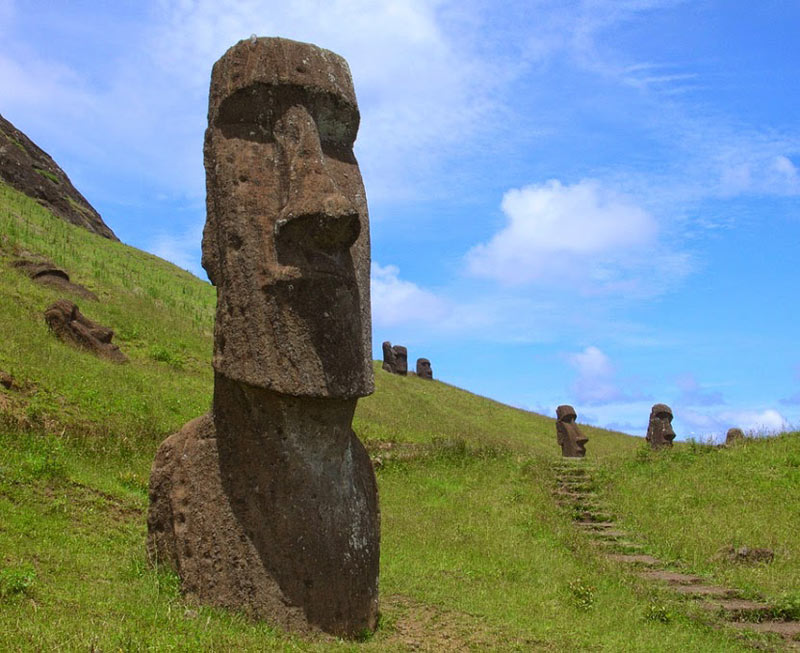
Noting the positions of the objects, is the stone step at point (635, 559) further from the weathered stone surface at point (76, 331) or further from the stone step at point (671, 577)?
the weathered stone surface at point (76, 331)

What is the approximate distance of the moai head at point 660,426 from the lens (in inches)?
906

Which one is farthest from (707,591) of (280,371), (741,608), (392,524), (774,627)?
(280,371)

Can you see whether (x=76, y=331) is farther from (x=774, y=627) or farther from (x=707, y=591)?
(x=774, y=627)

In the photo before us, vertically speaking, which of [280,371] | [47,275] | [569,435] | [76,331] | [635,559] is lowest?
[635,559]

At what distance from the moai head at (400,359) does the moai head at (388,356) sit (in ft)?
0.59

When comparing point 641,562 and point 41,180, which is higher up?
point 41,180

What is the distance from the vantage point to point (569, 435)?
909 inches

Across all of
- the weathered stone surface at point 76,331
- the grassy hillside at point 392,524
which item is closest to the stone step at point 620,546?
the grassy hillside at point 392,524

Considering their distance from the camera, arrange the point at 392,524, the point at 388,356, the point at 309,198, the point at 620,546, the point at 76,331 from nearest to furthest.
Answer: the point at 309,198
the point at 392,524
the point at 620,546
the point at 76,331
the point at 388,356

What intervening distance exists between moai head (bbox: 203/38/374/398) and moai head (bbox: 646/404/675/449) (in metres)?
18.3

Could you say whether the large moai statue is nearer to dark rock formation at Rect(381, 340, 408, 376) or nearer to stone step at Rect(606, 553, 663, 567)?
stone step at Rect(606, 553, 663, 567)

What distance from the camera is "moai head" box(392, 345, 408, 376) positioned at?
39562mm

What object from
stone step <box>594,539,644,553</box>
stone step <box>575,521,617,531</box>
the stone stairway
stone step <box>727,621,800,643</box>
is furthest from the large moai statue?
stone step <box>575,521,617,531</box>

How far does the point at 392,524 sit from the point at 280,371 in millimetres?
6393
